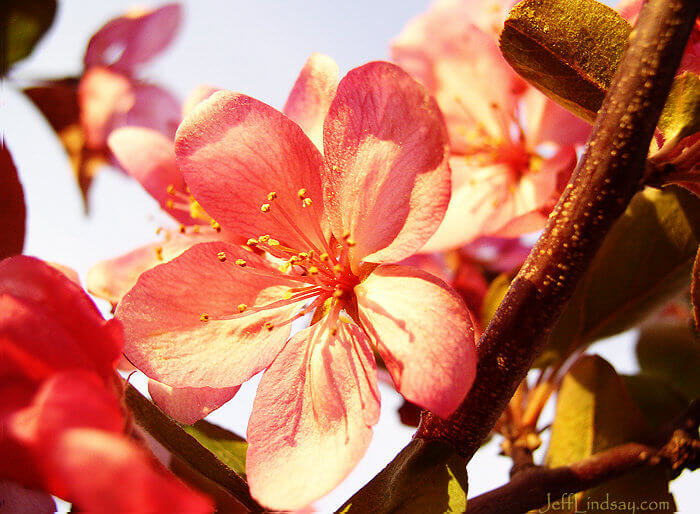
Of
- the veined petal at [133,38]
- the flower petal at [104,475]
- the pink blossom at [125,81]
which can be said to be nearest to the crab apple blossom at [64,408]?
the flower petal at [104,475]

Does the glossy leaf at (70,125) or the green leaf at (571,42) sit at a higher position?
the green leaf at (571,42)

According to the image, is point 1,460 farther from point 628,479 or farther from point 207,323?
point 628,479

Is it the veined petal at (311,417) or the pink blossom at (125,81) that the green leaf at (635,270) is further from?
the pink blossom at (125,81)

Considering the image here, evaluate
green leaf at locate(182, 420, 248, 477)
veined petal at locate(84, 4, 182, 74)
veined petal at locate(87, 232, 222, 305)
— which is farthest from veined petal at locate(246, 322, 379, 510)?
veined petal at locate(84, 4, 182, 74)

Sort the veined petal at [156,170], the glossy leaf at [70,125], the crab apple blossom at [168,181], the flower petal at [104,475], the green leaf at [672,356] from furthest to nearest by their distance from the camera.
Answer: the glossy leaf at [70,125], the green leaf at [672,356], the veined petal at [156,170], the crab apple blossom at [168,181], the flower petal at [104,475]

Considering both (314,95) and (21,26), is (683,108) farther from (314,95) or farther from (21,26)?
(21,26)

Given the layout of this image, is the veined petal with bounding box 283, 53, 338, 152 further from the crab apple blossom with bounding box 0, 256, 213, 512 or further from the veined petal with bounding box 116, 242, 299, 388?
the crab apple blossom with bounding box 0, 256, 213, 512

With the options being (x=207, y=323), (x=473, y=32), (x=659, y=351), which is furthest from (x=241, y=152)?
(x=659, y=351)

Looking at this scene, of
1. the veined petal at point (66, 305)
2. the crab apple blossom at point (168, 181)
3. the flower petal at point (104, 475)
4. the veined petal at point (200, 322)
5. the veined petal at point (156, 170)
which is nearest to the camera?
the flower petal at point (104, 475)
